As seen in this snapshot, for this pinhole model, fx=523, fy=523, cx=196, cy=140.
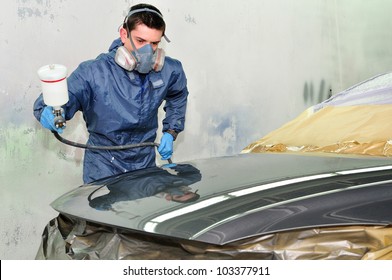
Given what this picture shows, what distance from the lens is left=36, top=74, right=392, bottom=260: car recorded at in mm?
1147

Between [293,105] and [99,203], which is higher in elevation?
[293,105]

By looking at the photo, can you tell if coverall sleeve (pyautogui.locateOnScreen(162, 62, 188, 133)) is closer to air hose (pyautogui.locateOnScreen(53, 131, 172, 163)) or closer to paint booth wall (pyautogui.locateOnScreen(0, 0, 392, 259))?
air hose (pyautogui.locateOnScreen(53, 131, 172, 163))

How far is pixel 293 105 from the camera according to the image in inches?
193

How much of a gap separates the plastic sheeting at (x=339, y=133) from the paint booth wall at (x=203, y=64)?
168cm

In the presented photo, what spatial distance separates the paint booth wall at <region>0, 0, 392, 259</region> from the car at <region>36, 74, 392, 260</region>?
1776 mm

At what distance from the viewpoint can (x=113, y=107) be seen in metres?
2.52

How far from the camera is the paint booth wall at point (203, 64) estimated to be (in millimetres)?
3215

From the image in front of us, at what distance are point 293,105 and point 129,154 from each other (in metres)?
2.65

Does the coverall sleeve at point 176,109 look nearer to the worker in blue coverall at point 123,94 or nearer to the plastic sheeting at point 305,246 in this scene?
the worker in blue coverall at point 123,94

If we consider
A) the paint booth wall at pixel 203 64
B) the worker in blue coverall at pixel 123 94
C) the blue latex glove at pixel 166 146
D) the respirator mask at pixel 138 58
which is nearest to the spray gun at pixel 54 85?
the worker in blue coverall at pixel 123 94

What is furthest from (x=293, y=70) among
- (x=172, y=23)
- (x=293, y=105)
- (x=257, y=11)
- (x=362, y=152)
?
(x=362, y=152)

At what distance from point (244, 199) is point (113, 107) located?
4.65ft

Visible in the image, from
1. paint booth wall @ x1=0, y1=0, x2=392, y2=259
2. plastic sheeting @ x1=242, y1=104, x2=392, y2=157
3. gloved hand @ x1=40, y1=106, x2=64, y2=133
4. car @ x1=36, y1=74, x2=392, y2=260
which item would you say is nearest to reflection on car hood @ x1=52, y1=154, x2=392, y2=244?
car @ x1=36, y1=74, x2=392, y2=260

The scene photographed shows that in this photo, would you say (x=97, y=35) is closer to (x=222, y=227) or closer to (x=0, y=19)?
(x=0, y=19)
